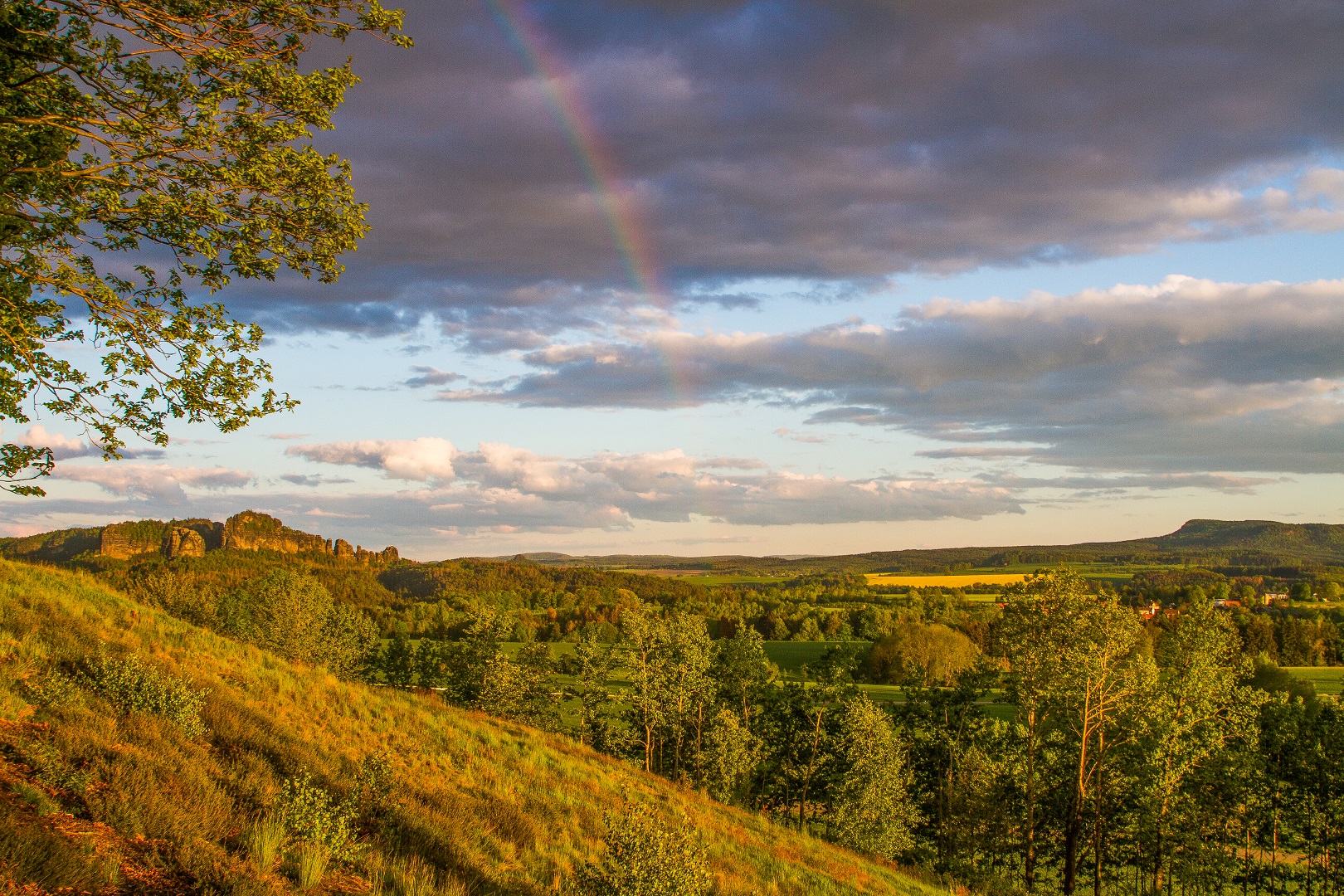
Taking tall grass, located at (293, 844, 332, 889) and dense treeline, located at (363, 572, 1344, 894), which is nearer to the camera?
tall grass, located at (293, 844, 332, 889)

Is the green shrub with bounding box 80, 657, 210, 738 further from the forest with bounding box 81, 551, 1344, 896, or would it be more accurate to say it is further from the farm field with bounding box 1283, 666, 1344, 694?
the farm field with bounding box 1283, 666, 1344, 694

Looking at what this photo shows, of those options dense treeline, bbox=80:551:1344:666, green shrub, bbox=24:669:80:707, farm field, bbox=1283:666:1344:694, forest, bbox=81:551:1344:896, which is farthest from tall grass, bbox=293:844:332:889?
farm field, bbox=1283:666:1344:694

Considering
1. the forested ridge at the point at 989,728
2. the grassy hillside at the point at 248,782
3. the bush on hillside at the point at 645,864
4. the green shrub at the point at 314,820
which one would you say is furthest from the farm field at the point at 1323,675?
the green shrub at the point at 314,820

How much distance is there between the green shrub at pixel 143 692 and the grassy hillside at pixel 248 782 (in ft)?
0.34

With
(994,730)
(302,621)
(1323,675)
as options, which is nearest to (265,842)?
(994,730)

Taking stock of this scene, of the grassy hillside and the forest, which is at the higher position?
the grassy hillside

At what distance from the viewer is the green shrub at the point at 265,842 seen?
8407mm

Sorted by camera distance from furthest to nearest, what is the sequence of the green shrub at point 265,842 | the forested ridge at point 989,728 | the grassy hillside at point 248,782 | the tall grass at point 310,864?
the forested ridge at point 989,728 → the tall grass at point 310,864 → the green shrub at point 265,842 → the grassy hillside at point 248,782

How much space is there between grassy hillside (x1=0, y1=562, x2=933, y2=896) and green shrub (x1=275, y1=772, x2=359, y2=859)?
0.37 m

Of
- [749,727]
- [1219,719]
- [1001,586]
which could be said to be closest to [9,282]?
[1001,586]

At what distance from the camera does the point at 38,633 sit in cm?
1430

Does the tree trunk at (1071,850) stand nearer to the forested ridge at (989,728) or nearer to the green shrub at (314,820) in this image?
the forested ridge at (989,728)

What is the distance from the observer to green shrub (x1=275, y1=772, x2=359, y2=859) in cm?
896

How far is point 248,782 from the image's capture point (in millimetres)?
10859
